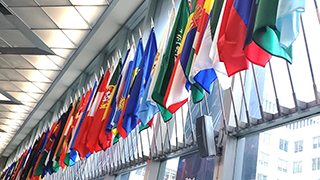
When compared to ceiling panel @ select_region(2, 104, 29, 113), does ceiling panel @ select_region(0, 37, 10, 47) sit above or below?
below


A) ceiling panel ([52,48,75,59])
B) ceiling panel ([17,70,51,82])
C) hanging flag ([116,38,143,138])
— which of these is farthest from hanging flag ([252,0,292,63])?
ceiling panel ([17,70,51,82])

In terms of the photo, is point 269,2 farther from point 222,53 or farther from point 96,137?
point 96,137

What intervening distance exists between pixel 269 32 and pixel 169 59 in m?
1.65

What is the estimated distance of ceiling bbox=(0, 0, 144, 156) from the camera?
822 centimetres

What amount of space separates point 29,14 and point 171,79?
6.19m

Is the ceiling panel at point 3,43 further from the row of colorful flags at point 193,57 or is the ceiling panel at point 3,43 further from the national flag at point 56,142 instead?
the row of colorful flags at point 193,57

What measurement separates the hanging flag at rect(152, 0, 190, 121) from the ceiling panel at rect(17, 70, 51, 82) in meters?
8.50

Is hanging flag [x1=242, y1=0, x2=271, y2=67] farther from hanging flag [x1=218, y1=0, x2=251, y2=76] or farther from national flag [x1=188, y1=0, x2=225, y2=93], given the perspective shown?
national flag [x1=188, y1=0, x2=225, y2=93]

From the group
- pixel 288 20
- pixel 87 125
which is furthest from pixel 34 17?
pixel 288 20

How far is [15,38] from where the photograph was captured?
33.3ft

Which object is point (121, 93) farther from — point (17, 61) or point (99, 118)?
point (17, 61)

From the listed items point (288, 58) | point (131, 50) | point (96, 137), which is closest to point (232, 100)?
point (288, 58)

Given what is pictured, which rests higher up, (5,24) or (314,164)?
(5,24)

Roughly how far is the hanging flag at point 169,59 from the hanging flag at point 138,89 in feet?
2.17
